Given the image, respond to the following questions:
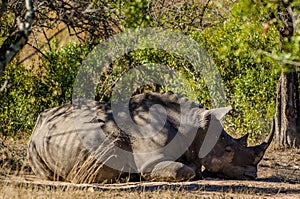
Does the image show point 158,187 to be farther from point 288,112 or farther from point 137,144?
point 288,112

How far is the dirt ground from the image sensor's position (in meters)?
7.35

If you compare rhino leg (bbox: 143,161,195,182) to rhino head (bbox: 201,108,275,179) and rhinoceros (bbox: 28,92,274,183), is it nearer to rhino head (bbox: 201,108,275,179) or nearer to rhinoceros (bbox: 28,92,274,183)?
rhinoceros (bbox: 28,92,274,183)

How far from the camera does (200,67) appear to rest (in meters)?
13.4

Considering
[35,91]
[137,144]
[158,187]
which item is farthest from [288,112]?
[35,91]

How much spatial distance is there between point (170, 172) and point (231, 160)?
1.21m

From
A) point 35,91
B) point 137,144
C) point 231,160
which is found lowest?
point 231,160

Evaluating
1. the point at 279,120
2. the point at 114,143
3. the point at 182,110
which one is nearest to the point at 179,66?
the point at 279,120

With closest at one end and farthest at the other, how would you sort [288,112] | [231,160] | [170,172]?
[170,172] < [231,160] < [288,112]

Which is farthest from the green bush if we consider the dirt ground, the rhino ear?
the rhino ear

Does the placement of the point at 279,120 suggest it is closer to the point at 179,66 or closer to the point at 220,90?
the point at 220,90

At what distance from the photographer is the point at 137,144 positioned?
30.5ft

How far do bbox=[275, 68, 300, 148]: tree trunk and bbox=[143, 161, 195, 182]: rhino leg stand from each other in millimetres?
3500

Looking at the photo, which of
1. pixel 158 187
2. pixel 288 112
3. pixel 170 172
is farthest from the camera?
pixel 288 112

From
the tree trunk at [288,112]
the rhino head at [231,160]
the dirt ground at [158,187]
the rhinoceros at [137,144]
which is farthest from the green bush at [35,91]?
the rhino head at [231,160]
